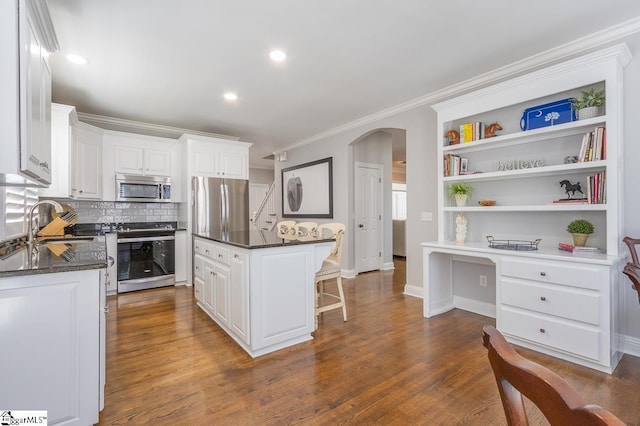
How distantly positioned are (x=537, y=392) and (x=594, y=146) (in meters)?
2.84

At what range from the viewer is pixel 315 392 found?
1.98 metres

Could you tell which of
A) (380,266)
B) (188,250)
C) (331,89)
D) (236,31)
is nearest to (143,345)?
(188,250)

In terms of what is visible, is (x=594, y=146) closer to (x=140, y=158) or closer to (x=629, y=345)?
(x=629, y=345)

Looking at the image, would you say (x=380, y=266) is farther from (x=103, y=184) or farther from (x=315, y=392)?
(x=103, y=184)

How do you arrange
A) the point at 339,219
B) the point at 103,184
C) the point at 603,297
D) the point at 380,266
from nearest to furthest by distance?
1. the point at 603,297
2. the point at 103,184
3. the point at 339,219
4. the point at 380,266

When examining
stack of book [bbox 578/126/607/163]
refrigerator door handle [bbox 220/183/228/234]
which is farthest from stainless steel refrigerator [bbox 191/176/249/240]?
stack of book [bbox 578/126/607/163]

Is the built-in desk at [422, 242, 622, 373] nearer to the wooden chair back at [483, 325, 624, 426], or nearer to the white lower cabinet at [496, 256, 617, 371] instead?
the white lower cabinet at [496, 256, 617, 371]

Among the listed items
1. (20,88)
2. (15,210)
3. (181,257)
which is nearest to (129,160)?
(181,257)

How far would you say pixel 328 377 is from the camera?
2156 millimetres

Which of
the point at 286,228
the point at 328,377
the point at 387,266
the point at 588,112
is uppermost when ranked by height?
the point at 588,112

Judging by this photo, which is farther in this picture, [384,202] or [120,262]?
[384,202]

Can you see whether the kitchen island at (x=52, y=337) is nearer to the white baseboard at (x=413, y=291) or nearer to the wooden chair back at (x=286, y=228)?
the wooden chair back at (x=286, y=228)

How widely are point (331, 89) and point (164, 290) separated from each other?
369cm

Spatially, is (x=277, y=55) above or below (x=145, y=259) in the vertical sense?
above
